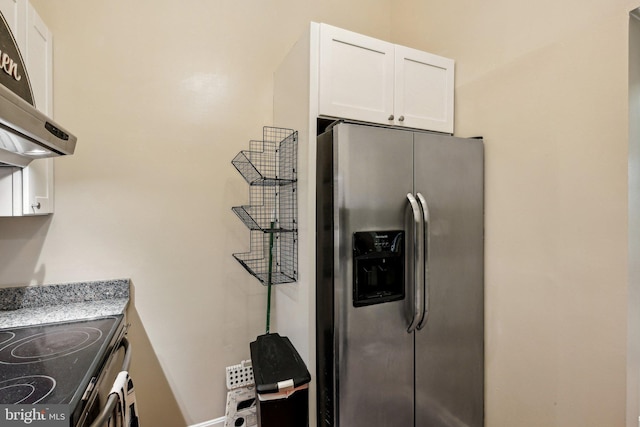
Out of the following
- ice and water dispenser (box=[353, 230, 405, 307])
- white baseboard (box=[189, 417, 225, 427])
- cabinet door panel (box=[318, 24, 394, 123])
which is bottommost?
white baseboard (box=[189, 417, 225, 427])

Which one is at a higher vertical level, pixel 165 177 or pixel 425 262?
pixel 165 177

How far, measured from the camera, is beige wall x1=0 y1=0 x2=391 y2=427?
1641 mm

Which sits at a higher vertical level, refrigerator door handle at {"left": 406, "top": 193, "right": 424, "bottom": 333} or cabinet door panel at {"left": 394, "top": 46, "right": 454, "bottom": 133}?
cabinet door panel at {"left": 394, "top": 46, "right": 454, "bottom": 133}

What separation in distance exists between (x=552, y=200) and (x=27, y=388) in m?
2.13

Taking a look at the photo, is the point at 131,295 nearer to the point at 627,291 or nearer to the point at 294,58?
the point at 294,58

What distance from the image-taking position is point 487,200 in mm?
1674

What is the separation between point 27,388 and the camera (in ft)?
2.90

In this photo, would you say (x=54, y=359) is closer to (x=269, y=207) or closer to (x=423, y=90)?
(x=269, y=207)

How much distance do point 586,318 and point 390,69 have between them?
1529 mm

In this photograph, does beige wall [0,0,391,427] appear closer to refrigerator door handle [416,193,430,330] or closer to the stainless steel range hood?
the stainless steel range hood

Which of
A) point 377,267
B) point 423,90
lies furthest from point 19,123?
point 423,90

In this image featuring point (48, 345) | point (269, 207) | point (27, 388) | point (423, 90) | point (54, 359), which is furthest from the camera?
point (269, 207)

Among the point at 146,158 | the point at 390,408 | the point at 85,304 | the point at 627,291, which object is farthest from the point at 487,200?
the point at 85,304

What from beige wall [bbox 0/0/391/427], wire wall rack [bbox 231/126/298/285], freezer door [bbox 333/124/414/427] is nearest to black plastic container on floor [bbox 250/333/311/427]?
freezer door [bbox 333/124/414/427]
